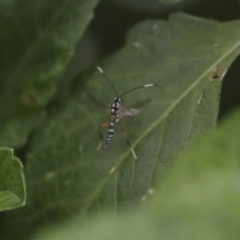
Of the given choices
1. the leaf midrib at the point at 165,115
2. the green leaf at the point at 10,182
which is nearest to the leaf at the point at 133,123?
the leaf midrib at the point at 165,115

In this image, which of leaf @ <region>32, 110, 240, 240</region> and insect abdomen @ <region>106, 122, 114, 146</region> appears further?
insect abdomen @ <region>106, 122, 114, 146</region>

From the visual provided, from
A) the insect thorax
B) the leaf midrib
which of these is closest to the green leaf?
the leaf midrib

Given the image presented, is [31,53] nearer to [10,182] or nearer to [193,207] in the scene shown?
[10,182]

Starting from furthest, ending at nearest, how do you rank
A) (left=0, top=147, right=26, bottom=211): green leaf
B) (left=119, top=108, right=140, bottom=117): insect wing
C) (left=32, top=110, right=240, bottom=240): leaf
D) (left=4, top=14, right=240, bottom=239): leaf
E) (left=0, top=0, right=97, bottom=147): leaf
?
(left=0, top=0, right=97, bottom=147): leaf → (left=119, top=108, right=140, bottom=117): insect wing → (left=4, top=14, right=240, bottom=239): leaf → (left=0, top=147, right=26, bottom=211): green leaf → (left=32, top=110, right=240, bottom=240): leaf

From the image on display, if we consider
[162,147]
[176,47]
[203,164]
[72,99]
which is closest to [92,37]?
[72,99]

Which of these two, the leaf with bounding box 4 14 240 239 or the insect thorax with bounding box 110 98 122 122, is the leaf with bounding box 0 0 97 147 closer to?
the leaf with bounding box 4 14 240 239

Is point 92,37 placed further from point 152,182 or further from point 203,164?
point 203,164

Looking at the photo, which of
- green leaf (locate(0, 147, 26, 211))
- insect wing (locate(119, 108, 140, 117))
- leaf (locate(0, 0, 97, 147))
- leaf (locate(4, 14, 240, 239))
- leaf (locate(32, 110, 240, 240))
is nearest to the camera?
leaf (locate(32, 110, 240, 240))
